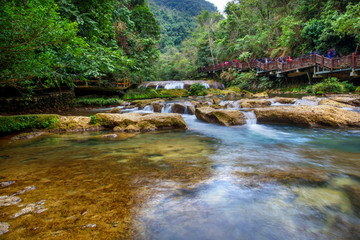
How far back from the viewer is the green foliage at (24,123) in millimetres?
5200

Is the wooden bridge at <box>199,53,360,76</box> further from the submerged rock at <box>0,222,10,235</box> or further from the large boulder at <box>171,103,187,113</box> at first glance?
the submerged rock at <box>0,222,10,235</box>

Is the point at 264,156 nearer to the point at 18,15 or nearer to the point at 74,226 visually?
the point at 74,226

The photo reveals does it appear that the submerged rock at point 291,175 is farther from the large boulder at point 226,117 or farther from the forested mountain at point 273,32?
the forested mountain at point 273,32

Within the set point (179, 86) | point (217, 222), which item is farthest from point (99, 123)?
point (179, 86)

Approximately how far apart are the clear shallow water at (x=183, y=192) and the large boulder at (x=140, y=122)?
2037 mm

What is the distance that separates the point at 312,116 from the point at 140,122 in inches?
232

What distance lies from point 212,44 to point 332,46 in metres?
20.5

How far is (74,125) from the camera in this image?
20.1ft

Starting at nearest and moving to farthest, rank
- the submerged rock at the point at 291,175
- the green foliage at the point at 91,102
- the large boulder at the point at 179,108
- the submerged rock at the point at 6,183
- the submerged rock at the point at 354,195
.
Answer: the submerged rock at the point at 354,195
the submerged rock at the point at 6,183
the submerged rock at the point at 291,175
the large boulder at the point at 179,108
the green foliage at the point at 91,102

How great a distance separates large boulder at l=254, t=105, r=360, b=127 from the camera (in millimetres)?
5773

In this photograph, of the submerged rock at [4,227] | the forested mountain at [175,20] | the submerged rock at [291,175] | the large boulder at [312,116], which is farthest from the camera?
the forested mountain at [175,20]

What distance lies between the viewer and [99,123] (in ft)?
20.7

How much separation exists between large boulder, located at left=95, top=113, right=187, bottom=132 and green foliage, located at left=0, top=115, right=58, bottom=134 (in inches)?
58.0


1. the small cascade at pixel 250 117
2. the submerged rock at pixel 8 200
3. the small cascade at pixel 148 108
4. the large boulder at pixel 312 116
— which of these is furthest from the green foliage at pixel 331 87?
the submerged rock at pixel 8 200
